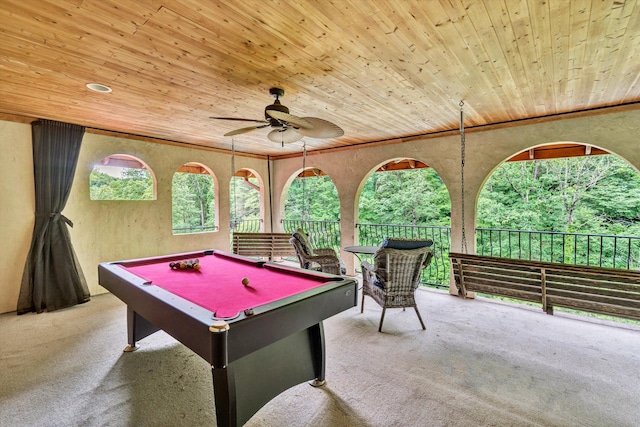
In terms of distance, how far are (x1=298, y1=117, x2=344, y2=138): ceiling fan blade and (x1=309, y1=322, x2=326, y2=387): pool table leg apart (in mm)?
1735

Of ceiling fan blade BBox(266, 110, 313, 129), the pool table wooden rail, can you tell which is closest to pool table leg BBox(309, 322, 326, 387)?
ceiling fan blade BBox(266, 110, 313, 129)

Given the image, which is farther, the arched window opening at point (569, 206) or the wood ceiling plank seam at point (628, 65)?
the arched window opening at point (569, 206)

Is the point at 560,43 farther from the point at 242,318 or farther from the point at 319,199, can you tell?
the point at 319,199

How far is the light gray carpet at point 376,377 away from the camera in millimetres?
1890

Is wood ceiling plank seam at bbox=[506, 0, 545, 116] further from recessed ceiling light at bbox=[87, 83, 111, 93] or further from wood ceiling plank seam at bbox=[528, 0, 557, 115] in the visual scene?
recessed ceiling light at bbox=[87, 83, 111, 93]

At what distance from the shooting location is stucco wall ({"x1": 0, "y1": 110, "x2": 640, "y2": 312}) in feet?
11.9

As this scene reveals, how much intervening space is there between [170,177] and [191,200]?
8375 mm

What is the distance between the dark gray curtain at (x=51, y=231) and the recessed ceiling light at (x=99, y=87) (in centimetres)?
171

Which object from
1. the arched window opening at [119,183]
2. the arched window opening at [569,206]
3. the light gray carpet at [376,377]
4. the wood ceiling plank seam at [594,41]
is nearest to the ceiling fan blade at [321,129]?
the wood ceiling plank seam at [594,41]

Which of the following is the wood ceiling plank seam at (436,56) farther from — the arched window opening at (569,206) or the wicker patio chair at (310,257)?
the arched window opening at (569,206)

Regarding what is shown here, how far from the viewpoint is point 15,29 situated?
1.82 m

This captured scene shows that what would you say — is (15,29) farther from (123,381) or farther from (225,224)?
(225,224)

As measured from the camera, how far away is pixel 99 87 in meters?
2.78

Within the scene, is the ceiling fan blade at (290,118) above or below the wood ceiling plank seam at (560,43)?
below
